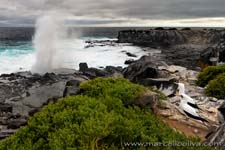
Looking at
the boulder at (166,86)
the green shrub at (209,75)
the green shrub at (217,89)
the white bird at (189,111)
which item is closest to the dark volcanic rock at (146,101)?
the white bird at (189,111)

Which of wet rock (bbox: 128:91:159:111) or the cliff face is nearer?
wet rock (bbox: 128:91:159:111)

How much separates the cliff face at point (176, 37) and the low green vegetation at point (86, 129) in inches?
2532

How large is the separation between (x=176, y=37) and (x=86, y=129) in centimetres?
6974

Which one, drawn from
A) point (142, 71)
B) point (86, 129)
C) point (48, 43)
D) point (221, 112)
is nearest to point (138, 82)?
point (142, 71)

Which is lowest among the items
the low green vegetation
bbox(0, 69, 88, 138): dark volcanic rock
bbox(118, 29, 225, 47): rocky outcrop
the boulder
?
bbox(118, 29, 225, 47): rocky outcrop

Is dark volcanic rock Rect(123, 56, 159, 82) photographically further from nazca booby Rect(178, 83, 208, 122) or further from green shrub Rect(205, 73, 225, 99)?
nazca booby Rect(178, 83, 208, 122)

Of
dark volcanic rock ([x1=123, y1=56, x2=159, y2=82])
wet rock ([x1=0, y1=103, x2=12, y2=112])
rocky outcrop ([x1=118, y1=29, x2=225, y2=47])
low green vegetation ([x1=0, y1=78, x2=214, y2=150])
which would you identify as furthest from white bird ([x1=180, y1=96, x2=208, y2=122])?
rocky outcrop ([x1=118, y1=29, x2=225, y2=47])

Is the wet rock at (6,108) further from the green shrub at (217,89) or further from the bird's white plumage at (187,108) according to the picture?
the green shrub at (217,89)

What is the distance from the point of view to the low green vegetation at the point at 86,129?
607 cm

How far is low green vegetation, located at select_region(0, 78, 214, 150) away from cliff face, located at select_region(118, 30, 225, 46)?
64.3 m

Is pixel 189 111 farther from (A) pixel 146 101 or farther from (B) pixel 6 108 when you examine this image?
(B) pixel 6 108

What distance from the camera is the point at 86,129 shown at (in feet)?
20.2

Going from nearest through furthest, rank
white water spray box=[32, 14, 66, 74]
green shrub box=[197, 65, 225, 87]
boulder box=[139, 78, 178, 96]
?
boulder box=[139, 78, 178, 96] → green shrub box=[197, 65, 225, 87] → white water spray box=[32, 14, 66, 74]

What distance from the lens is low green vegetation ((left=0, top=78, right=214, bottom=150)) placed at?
607 centimetres
